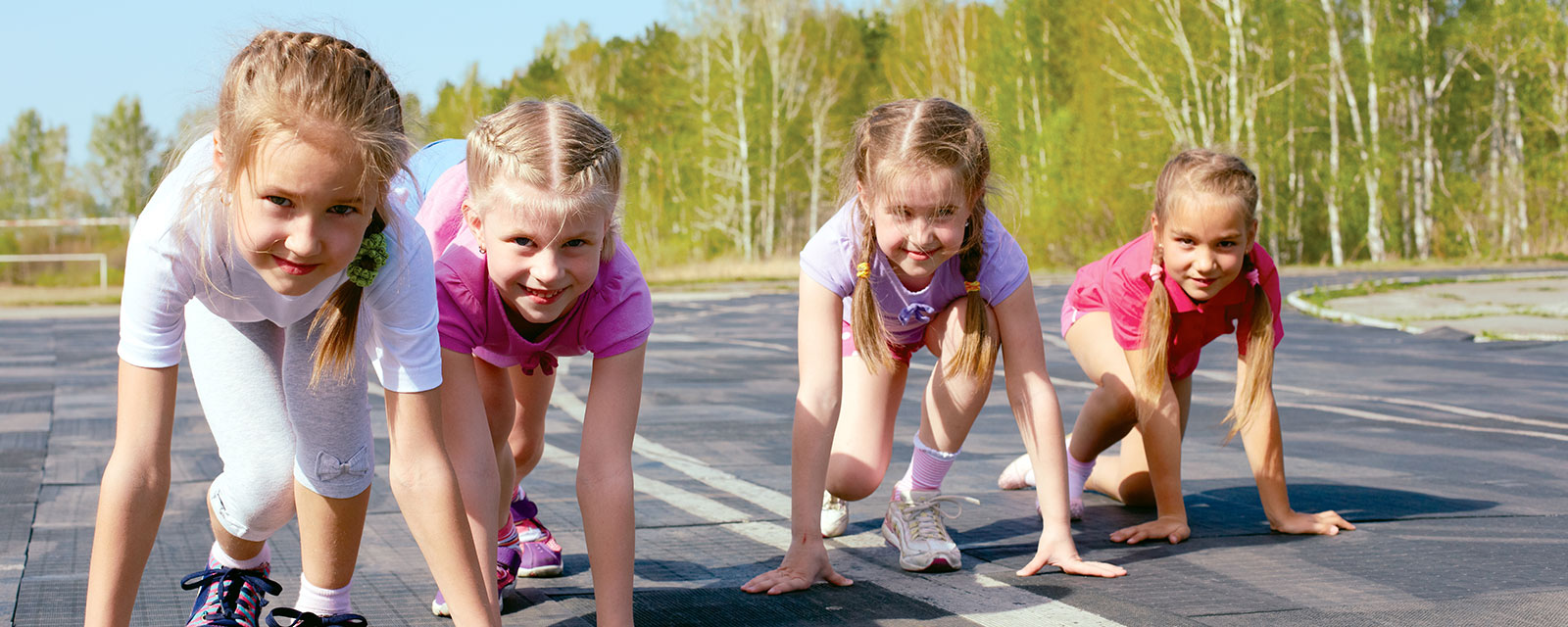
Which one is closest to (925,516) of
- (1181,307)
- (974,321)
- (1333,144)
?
(974,321)

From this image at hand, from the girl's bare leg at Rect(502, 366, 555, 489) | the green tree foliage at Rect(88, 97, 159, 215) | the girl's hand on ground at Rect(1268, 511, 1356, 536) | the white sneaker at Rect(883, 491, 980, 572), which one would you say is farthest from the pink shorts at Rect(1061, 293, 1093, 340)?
the green tree foliage at Rect(88, 97, 159, 215)

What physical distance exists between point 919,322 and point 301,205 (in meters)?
2.01

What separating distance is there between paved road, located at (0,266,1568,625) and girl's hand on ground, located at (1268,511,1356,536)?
48mm

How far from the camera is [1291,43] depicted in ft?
99.0

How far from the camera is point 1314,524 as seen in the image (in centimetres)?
389

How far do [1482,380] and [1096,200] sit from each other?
25.6m

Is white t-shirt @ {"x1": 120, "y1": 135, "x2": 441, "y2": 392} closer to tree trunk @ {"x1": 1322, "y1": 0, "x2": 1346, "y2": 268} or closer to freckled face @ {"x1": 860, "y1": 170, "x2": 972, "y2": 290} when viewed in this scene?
freckled face @ {"x1": 860, "y1": 170, "x2": 972, "y2": 290}

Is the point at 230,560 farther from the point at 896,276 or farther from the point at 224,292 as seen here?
the point at 896,276

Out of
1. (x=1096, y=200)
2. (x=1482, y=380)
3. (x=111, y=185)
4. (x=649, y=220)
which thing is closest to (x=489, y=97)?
(x=649, y=220)

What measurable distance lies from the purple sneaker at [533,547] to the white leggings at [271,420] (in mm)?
747

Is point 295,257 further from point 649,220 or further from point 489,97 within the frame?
point 489,97

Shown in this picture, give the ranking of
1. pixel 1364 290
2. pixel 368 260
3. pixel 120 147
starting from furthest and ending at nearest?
pixel 120 147, pixel 1364 290, pixel 368 260

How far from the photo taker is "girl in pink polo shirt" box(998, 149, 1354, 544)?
3.93 m

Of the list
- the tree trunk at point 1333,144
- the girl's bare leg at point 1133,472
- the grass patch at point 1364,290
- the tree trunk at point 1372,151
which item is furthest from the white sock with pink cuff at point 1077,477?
the tree trunk at point 1372,151
